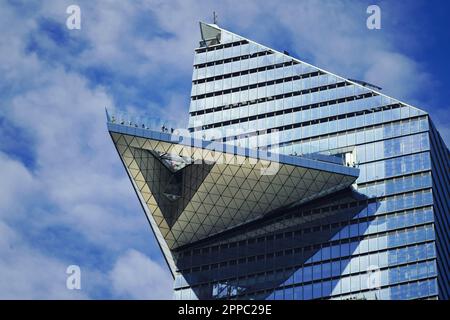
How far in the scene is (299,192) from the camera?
373 ft

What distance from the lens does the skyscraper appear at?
10875 cm

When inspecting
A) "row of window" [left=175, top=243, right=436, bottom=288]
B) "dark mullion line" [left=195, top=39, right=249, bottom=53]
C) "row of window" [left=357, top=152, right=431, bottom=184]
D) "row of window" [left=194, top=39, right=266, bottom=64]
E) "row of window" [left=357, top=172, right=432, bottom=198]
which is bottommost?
"row of window" [left=175, top=243, right=436, bottom=288]

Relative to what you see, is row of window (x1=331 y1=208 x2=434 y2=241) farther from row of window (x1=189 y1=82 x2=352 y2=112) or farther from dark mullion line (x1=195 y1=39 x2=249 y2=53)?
dark mullion line (x1=195 y1=39 x2=249 y2=53)

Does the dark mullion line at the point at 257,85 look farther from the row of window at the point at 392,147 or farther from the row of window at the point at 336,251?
the row of window at the point at 336,251

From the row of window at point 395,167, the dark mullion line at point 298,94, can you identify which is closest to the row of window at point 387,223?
the row of window at point 395,167

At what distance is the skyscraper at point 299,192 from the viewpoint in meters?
109

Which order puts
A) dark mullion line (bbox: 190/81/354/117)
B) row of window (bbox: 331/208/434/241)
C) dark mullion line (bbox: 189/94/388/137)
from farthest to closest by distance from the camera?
dark mullion line (bbox: 190/81/354/117)
dark mullion line (bbox: 189/94/388/137)
row of window (bbox: 331/208/434/241)

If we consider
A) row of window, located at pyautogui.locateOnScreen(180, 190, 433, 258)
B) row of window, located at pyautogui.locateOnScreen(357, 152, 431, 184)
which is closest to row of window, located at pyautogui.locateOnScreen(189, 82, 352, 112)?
row of window, located at pyautogui.locateOnScreen(357, 152, 431, 184)

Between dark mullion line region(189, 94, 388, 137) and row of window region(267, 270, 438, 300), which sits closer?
row of window region(267, 270, 438, 300)

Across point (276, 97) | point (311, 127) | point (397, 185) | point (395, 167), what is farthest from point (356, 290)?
point (276, 97)

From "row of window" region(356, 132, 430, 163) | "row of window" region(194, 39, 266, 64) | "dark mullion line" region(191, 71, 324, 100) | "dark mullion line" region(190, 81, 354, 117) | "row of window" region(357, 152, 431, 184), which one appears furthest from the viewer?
"row of window" region(194, 39, 266, 64)

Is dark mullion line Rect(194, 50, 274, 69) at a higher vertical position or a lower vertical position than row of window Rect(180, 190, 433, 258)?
higher

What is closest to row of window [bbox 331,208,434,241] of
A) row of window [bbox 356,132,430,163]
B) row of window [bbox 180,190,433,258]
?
row of window [bbox 180,190,433,258]
